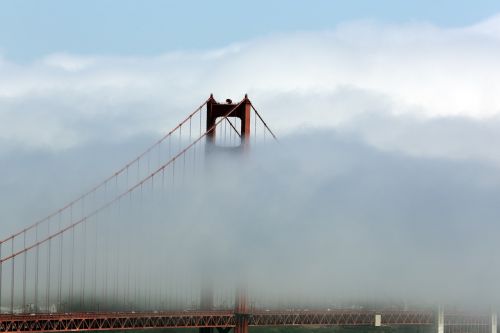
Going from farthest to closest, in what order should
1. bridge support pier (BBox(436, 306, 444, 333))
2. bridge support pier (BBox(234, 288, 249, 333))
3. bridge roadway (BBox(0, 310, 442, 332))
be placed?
bridge support pier (BBox(436, 306, 444, 333)) → bridge support pier (BBox(234, 288, 249, 333)) → bridge roadway (BBox(0, 310, 442, 332))

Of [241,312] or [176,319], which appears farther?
[241,312]

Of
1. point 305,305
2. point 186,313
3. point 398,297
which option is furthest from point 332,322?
point 398,297

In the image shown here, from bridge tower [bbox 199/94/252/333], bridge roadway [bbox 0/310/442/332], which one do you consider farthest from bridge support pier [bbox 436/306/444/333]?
bridge tower [bbox 199/94/252/333]

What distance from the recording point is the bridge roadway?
102875 millimetres

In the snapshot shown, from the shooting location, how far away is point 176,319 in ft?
373

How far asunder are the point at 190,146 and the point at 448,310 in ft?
133

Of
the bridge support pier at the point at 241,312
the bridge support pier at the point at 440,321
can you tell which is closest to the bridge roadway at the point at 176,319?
the bridge support pier at the point at 241,312

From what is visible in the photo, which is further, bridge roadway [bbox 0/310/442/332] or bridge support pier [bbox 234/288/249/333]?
bridge support pier [bbox 234/288/249/333]

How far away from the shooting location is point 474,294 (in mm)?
165125

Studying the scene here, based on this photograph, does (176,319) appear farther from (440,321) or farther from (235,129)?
(440,321)

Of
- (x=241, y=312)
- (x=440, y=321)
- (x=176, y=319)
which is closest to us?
(x=176, y=319)

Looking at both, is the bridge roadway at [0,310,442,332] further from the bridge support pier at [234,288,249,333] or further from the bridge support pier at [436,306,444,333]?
the bridge support pier at [436,306,444,333]

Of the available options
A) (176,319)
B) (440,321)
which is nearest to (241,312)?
(176,319)

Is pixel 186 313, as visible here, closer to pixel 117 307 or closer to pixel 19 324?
pixel 19 324
